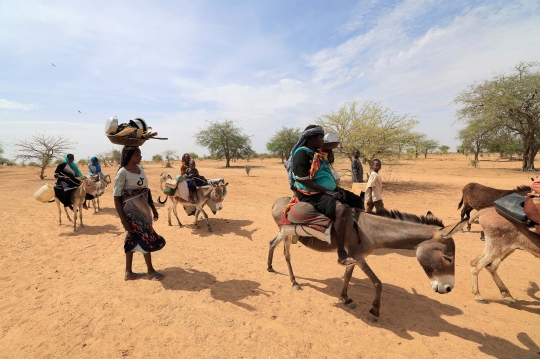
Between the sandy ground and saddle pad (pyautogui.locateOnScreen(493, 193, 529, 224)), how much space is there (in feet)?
4.97

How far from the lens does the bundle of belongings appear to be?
3.32m

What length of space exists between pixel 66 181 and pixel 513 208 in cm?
1123

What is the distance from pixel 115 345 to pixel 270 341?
1.93m

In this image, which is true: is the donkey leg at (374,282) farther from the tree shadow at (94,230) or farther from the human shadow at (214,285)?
the tree shadow at (94,230)

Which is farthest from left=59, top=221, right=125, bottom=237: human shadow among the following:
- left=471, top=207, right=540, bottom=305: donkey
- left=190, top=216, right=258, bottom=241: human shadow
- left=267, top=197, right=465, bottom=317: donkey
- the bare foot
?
left=471, top=207, right=540, bottom=305: donkey

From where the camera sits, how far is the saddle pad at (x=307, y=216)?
140 inches

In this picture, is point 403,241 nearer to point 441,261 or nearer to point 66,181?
point 441,261

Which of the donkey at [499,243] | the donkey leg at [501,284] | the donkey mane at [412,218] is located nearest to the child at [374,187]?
the donkey at [499,243]

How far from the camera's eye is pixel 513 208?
11.7 ft

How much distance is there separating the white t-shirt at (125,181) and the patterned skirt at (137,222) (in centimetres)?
11

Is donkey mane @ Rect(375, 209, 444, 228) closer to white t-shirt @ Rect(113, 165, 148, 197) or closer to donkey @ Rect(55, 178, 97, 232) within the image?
white t-shirt @ Rect(113, 165, 148, 197)

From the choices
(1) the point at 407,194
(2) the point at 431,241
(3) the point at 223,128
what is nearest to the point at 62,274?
(2) the point at 431,241

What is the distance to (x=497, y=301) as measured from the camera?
4.01m

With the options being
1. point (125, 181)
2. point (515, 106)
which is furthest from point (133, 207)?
point (515, 106)
